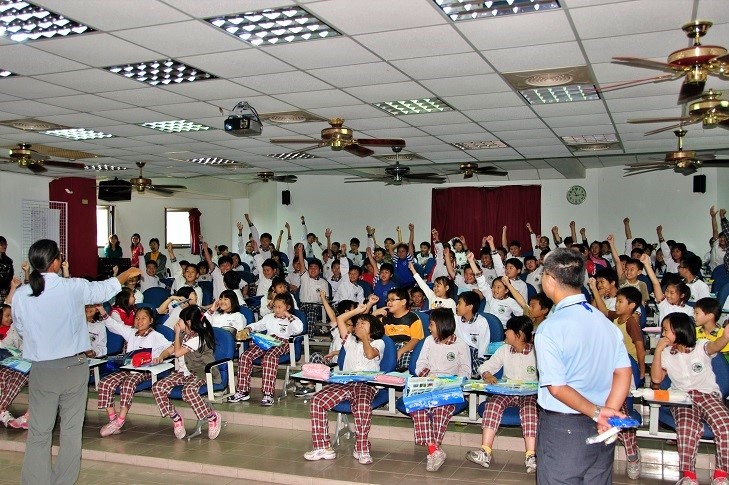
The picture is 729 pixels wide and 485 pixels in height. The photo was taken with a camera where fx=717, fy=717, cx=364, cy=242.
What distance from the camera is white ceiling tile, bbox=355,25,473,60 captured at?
4.59m

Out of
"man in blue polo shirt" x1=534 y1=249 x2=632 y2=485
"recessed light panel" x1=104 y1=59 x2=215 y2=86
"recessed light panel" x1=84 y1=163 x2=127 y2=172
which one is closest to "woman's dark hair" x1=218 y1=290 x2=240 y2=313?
"recessed light panel" x1=104 y1=59 x2=215 y2=86

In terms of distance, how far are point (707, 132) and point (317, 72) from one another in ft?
17.1

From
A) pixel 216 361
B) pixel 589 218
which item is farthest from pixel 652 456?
pixel 589 218

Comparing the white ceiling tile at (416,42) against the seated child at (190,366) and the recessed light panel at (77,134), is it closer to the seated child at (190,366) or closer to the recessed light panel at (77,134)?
the seated child at (190,366)

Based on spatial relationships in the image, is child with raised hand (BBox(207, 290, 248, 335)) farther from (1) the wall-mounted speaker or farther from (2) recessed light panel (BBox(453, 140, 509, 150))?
(1) the wall-mounted speaker

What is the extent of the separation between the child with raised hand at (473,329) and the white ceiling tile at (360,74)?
1939 millimetres

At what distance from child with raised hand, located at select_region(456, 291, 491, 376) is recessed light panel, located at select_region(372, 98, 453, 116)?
1.91 m

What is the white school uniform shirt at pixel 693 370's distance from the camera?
4672 millimetres

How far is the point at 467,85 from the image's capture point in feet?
19.8

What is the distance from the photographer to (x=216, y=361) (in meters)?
6.10

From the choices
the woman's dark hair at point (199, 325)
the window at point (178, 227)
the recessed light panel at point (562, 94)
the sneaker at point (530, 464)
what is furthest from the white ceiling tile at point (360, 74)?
the window at point (178, 227)

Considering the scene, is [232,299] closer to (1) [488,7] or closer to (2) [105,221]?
(1) [488,7]

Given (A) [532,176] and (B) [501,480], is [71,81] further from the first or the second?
(A) [532,176]

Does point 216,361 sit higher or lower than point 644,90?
lower
